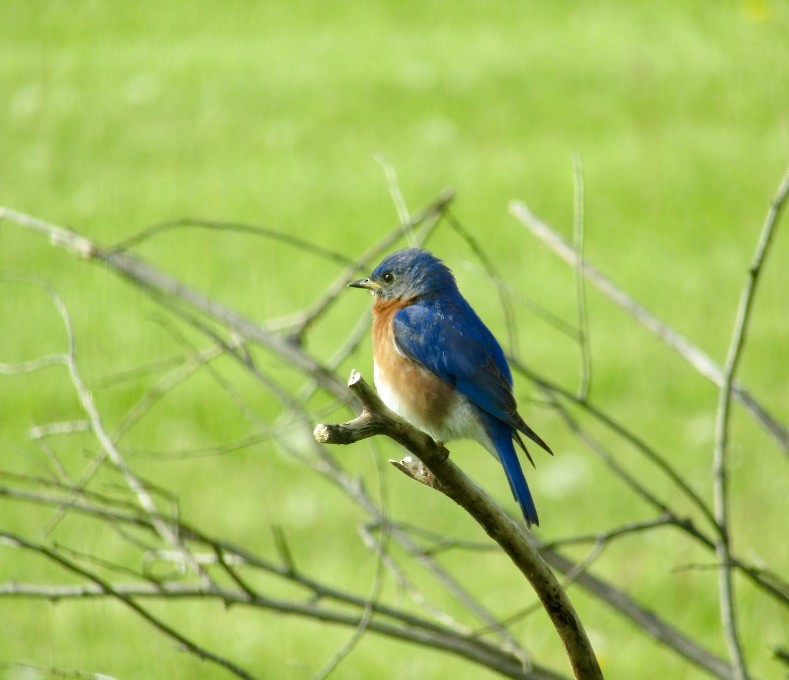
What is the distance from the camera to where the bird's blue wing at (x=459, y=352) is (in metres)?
3.33

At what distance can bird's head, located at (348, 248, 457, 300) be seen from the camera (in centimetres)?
361

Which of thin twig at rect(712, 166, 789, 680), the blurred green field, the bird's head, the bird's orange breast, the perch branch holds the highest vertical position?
the blurred green field

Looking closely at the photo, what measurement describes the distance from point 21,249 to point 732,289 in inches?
195

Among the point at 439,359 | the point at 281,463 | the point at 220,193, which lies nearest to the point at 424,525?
A: the point at 281,463

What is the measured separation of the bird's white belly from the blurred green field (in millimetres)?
1481

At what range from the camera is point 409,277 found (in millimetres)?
3668

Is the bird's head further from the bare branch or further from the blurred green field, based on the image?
the blurred green field

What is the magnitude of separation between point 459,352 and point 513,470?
0.43 metres

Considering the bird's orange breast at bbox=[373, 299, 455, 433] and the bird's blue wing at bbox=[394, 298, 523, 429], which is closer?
the bird's blue wing at bbox=[394, 298, 523, 429]

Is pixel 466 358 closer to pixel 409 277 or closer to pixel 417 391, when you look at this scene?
pixel 417 391

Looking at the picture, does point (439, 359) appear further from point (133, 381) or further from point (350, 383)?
point (133, 381)

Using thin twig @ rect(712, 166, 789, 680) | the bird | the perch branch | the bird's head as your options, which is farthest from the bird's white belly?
the perch branch

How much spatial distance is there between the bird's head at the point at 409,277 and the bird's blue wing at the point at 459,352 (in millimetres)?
103

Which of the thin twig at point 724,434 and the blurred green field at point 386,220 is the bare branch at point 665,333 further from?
the blurred green field at point 386,220
